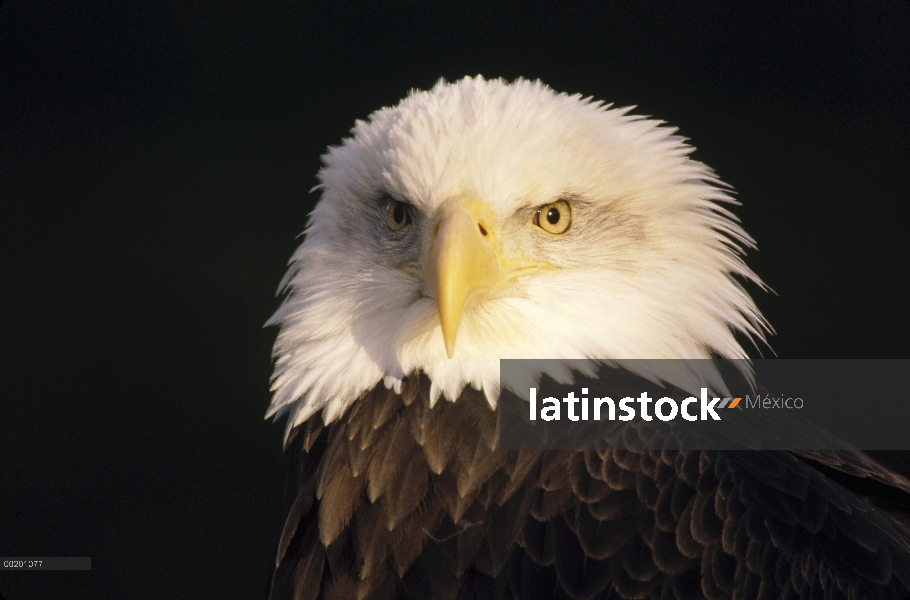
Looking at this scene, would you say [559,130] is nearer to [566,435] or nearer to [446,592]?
[566,435]

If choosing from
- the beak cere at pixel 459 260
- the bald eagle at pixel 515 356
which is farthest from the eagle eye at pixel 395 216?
the beak cere at pixel 459 260

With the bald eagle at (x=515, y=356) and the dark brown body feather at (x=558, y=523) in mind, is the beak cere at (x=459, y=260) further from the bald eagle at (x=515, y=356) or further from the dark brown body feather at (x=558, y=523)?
the dark brown body feather at (x=558, y=523)

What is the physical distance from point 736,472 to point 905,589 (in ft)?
1.15

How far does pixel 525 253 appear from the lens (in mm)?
1617

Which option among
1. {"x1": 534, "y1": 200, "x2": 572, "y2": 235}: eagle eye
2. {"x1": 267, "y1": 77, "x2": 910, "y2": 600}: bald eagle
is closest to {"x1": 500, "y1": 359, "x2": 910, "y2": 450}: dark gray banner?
{"x1": 267, "y1": 77, "x2": 910, "y2": 600}: bald eagle

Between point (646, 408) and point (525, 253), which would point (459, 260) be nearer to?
point (525, 253)

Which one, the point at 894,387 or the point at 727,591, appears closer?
the point at 727,591

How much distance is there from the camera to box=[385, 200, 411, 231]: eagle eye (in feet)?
5.53

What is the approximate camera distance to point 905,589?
1405 millimetres

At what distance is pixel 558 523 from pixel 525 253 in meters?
0.52

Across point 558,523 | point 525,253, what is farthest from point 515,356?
point 558,523

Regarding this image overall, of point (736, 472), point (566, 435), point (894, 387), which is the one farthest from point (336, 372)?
point (894, 387)

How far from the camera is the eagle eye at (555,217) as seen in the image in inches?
63.9

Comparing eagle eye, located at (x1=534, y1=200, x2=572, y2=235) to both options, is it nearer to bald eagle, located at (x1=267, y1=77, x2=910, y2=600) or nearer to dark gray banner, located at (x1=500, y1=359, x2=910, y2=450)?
bald eagle, located at (x1=267, y1=77, x2=910, y2=600)
